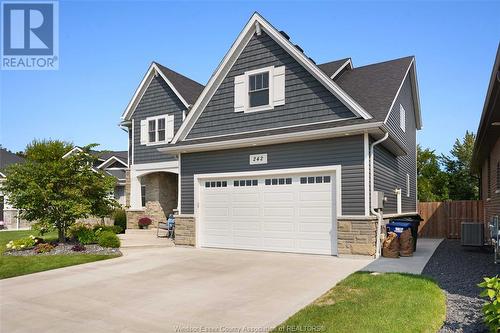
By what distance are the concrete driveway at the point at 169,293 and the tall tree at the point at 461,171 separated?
22.3 m

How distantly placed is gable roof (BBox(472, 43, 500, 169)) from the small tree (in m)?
11.4

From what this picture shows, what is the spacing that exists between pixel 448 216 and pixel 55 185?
16424 millimetres

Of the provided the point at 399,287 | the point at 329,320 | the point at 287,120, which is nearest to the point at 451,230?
the point at 287,120

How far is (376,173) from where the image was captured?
36.9 ft

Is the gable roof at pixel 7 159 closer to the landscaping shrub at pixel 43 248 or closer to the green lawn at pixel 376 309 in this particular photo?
the landscaping shrub at pixel 43 248

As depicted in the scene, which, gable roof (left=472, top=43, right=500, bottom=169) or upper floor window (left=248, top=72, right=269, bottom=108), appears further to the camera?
upper floor window (left=248, top=72, right=269, bottom=108)

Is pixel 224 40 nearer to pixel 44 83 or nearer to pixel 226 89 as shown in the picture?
pixel 226 89

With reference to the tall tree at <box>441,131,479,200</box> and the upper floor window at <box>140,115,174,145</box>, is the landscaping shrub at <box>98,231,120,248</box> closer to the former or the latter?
the upper floor window at <box>140,115,174,145</box>

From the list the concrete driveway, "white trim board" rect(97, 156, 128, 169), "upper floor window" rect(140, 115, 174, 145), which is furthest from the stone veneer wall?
"white trim board" rect(97, 156, 128, 169)

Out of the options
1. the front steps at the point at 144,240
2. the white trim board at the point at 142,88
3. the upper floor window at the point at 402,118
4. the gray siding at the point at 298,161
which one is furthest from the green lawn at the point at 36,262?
the upper floor window at the point at 402,118

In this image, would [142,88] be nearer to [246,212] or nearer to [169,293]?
[246,212]

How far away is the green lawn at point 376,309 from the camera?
470 cm

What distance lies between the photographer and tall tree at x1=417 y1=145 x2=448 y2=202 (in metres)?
26.8

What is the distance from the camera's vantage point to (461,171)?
1183 inches
